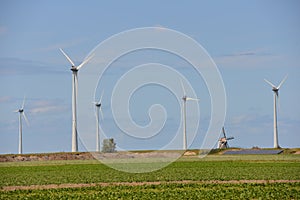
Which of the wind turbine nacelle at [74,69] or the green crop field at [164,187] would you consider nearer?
the green crop field at [164,187]

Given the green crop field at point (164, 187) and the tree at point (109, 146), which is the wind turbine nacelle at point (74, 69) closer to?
the green crop field at point (164, 187)

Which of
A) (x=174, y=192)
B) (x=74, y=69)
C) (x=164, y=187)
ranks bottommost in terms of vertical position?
(x=174, y=192)

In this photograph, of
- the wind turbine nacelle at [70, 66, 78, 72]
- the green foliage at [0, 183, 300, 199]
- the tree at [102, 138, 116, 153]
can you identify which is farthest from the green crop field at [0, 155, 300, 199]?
the tree at [102, 138, 116, 153]

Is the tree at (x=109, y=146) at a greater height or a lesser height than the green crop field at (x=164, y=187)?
greater

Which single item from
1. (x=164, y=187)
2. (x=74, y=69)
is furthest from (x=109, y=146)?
(x=164, y=187)

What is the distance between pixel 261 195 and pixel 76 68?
62662 mm

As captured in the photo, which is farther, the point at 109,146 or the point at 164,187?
the point at 109,146

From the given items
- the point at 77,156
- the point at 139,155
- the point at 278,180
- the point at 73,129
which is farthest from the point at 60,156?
the point at 278,180

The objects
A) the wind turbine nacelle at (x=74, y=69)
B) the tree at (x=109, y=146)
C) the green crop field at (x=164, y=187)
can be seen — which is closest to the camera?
the green crop field at (x=164, y=187)

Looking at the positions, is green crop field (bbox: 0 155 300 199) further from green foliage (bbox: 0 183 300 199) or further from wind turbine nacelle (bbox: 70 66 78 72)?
wind turbine nacelle (bbox: 70 66 78 72)

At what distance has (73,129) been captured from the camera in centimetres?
9938

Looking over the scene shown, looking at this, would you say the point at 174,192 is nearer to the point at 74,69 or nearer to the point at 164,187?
the point at 164,187

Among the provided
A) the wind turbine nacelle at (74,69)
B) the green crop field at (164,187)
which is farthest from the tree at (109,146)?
the green crop field at (164,187)

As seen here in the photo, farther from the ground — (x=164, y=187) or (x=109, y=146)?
(x=109, y=146)
